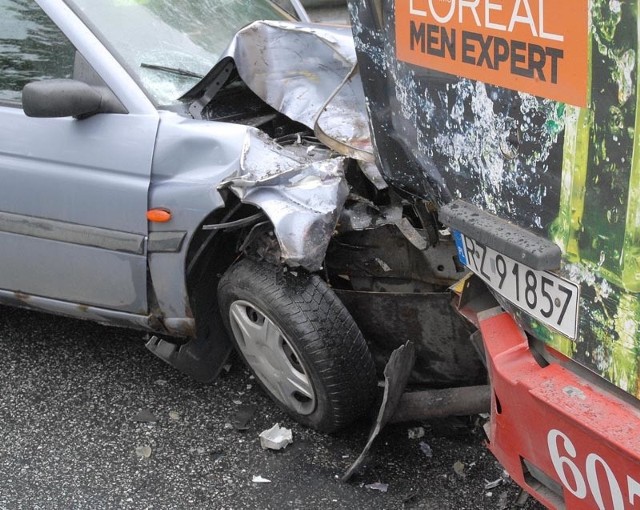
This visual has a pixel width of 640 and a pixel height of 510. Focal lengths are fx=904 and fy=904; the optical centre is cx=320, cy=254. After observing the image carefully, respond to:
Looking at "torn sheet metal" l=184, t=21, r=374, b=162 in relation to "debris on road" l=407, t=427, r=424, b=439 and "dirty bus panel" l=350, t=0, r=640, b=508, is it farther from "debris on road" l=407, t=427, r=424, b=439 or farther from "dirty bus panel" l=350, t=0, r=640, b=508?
"debris on road" l=407, t=427, r=424, b=439

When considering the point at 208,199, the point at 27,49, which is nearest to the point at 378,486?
the point at 208,199

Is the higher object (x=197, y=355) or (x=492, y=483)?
(x=197, y=355)

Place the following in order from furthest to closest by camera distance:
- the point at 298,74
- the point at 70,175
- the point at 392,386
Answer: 1. the point at 298,74
2. the point at 70,175
3. the point at 392,386

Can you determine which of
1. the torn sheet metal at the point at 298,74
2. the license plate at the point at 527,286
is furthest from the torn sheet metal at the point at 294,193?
the license plate at the point at 527,286

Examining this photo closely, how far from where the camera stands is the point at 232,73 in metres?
3.56

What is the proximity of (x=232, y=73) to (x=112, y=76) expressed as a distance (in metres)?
0.49

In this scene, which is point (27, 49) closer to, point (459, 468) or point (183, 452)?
point (183, 452)

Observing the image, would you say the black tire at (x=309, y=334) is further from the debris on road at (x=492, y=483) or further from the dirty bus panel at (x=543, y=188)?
the dirty bus panel at (x=543, y=188)

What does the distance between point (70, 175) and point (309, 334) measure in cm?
109

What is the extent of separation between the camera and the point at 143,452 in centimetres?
337

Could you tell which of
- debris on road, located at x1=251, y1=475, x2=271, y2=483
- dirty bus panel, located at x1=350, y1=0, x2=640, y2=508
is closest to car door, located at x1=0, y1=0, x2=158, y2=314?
debris on road, located at x1=251, y1=475, x2=271, y2=483

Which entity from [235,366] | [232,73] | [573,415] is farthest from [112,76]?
[573,415]

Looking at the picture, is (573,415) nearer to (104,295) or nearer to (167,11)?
(104,295)

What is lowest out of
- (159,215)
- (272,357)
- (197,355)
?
(197,355)
